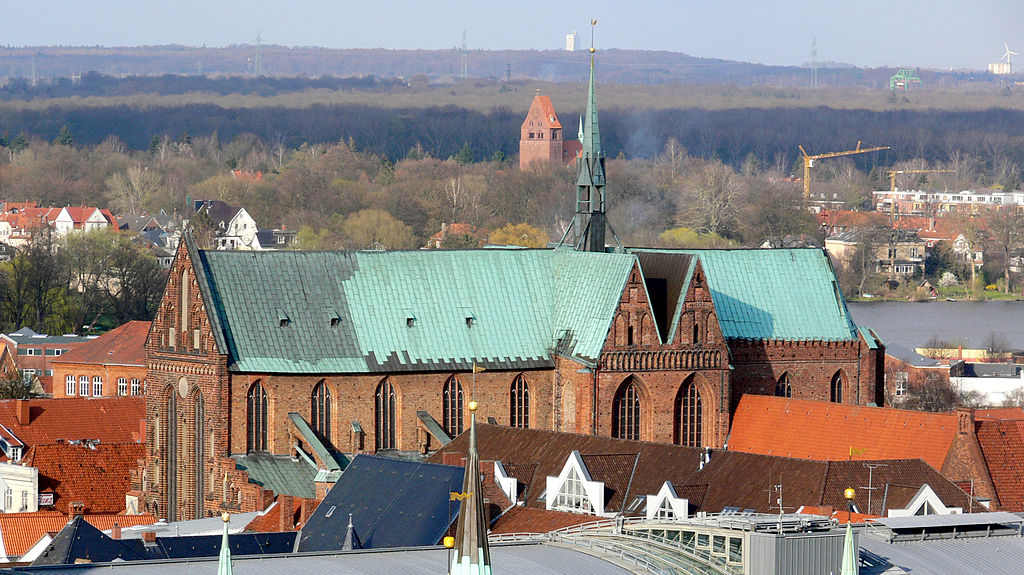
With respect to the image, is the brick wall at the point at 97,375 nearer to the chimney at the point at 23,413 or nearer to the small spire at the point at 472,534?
the chimney at the point at 23,413

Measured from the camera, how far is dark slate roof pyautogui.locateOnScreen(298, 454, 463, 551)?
181 ft

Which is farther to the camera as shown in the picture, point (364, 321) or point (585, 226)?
point (585, 226)

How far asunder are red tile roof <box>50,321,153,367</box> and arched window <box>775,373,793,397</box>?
A: 41.9 meters

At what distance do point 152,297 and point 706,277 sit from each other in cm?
7326

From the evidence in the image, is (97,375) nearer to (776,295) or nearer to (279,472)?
(776,295)

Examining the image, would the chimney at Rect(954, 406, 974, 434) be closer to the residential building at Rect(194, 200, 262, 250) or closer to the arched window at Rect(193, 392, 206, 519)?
the arched window at Rect(193, 392, 206, 519)

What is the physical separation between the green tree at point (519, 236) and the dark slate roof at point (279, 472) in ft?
342

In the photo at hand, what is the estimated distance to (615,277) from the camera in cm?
6844

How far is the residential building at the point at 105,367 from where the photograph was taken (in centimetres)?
10862

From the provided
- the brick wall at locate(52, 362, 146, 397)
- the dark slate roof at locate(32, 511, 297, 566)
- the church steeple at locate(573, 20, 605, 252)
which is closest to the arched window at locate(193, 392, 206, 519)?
the dark slate roof at locate(32, 511, 297, 566)

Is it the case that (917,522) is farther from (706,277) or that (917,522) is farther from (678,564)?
(706,277)

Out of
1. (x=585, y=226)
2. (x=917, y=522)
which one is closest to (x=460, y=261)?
(x=585, y=226)

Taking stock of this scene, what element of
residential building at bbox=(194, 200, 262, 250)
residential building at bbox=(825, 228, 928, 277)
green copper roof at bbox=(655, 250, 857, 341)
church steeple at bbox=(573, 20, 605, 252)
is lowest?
residential building at bbox=(825, 228, 928, 277)

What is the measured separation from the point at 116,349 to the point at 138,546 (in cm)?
5478
